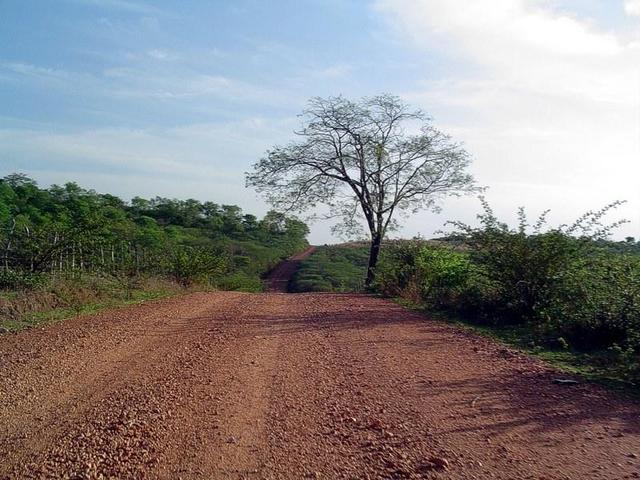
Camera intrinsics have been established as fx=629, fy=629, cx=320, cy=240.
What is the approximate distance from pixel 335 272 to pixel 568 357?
28035mm

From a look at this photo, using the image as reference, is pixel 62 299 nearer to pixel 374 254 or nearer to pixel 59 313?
pixel 59 313

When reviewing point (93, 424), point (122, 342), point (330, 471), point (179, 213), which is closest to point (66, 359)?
point (122, 342)

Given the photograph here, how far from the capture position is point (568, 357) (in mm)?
8836

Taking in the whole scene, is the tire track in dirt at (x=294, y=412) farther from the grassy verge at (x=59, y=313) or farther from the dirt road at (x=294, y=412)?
the grassy verge at (x=59, y=313)

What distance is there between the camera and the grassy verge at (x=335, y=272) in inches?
1229

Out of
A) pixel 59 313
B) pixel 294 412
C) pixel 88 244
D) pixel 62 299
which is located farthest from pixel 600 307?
pixel 88 244

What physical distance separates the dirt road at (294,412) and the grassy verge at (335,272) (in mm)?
17277

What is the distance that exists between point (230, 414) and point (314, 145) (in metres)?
20.4

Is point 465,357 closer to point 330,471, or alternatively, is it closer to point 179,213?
point 330,471

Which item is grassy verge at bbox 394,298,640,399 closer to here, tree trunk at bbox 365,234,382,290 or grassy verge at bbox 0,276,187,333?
grassy verge at bbox 0,276,187,333

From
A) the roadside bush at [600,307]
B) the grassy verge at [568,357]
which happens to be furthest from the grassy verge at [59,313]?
the roadside bush at [600,307]

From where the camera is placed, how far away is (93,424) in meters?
5.16

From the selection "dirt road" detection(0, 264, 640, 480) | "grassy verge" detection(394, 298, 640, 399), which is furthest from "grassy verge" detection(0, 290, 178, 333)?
"grassy verge" detection(394, 298, 640, 399)

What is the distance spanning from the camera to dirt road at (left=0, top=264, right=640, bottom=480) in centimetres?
441
